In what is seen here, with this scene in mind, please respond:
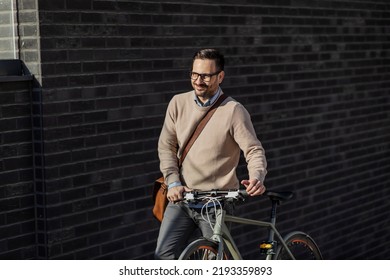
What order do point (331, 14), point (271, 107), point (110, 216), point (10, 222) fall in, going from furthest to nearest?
1. point (331, 14)
2. point (271, 107)
3. point (110, 216)
4. point (10, 222)

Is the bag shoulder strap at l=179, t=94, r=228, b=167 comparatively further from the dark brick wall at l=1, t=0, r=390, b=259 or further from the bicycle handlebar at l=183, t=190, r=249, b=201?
the dark brick wall at l=1, t=0, r=390, b=259

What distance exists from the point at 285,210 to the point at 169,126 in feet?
11.9

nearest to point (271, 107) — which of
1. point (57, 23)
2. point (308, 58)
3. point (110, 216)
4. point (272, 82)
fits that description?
point (272, 82)

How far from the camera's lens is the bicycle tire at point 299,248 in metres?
7.23

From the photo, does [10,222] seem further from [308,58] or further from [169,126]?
[308,58]

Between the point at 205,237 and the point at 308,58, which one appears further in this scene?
the point at 308,58

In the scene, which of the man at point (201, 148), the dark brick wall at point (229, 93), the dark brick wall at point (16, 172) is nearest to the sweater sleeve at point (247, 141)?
the man at point (201, 148)

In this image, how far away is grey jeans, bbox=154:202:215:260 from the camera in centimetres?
666

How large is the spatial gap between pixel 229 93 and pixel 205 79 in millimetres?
2628

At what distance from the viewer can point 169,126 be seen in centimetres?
673

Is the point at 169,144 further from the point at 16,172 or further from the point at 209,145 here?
the point at 16,172

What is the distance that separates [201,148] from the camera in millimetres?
6586

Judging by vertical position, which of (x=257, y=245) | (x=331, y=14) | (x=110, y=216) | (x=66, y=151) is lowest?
(x=257, y=245)

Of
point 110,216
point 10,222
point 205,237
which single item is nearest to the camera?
point 205,237
